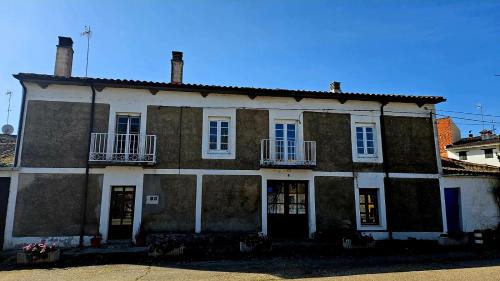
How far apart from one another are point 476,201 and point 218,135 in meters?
10.8

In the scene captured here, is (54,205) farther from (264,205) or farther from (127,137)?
(264,205)

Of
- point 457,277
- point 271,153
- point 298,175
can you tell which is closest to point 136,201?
point 271,153

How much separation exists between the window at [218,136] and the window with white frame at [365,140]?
5142 millimetres

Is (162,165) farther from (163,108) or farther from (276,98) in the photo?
(276,98)

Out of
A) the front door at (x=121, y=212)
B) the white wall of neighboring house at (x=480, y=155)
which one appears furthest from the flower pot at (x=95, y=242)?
the white wall of neighboring house at (x=480, y=155)

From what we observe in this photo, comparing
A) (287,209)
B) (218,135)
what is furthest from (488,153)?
(218,135)

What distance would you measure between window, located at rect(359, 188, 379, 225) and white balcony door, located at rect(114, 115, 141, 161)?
8598 mm

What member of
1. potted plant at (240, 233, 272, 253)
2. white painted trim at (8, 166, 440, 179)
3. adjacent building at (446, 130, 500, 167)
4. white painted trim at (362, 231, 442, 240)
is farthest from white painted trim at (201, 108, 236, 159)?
adjacent building at (446, 130, 500, 167)

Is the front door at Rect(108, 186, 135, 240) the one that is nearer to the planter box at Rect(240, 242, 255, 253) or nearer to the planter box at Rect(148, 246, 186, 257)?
the planter box at Rect(148, 246, 186, 257)

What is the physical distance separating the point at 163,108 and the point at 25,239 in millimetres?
6057

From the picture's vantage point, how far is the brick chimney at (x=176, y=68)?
13844 millimetres

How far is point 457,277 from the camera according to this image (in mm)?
7816

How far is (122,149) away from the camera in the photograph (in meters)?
12.2

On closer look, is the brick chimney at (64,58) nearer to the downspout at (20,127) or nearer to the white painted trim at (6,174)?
the downspout at (20,127)
